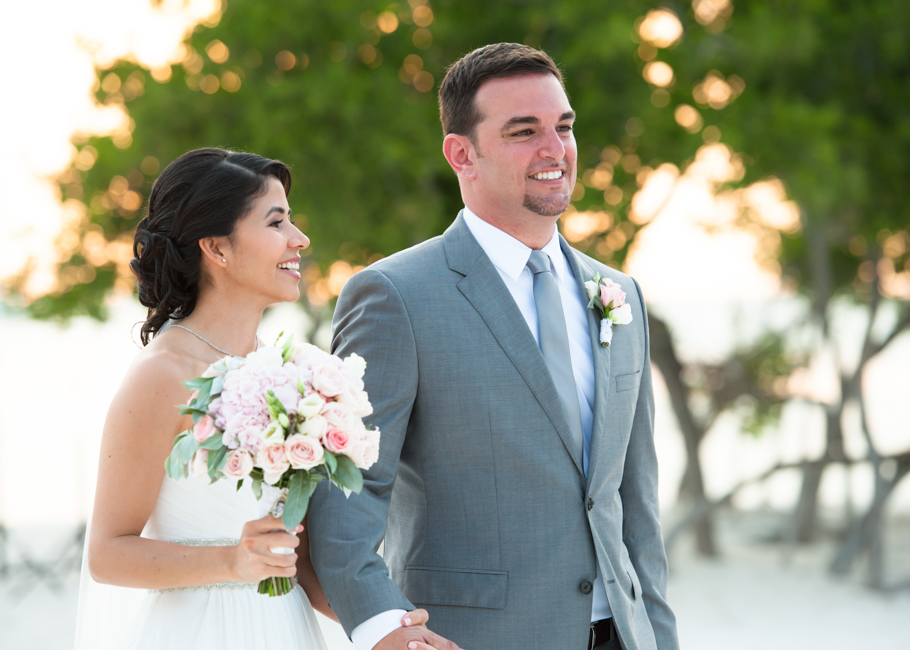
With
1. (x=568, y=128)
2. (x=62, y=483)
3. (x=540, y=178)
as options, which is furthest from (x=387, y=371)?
(x=62, y=483)

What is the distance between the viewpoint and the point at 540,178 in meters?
2.62

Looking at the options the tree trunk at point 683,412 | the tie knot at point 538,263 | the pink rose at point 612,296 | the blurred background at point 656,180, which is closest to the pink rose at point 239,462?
the tie knot at point 538,263

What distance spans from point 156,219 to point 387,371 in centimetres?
81

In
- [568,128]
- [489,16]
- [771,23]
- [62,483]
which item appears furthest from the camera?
[62,483]

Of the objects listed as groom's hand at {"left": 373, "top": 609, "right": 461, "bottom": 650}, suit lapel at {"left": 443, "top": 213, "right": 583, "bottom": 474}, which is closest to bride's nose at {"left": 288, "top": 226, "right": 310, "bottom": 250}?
suit lapel at {"left": 443, "top": 213, "right": 583, "bottom": 474}

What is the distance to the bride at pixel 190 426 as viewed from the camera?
2.34 m

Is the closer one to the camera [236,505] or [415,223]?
[236,505]

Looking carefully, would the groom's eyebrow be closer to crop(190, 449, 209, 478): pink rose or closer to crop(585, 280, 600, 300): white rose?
crop(585, 280, 600, 300): white rose

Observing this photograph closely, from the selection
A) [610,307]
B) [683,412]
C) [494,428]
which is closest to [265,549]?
[494,428]

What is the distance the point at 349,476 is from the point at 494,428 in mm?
530

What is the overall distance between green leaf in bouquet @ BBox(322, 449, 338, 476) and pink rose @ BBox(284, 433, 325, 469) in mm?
33

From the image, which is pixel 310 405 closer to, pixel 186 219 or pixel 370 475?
pixel 370 475

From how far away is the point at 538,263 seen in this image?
8.79 feet

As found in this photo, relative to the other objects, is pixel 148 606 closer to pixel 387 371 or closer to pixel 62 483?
pixel 387 371
